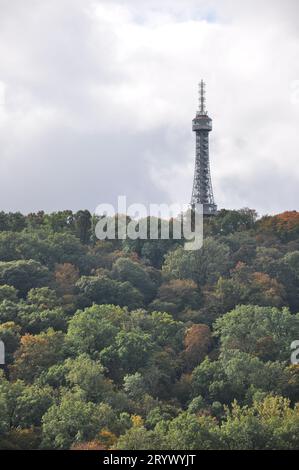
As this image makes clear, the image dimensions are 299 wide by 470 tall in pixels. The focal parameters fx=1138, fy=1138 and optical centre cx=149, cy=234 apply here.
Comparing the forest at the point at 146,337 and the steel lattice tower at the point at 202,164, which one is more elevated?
the steel lattice tower at the point at 202,164

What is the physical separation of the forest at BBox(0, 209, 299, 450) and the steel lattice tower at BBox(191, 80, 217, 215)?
11.6 meters

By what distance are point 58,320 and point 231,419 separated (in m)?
14.2

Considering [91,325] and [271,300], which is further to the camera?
[271,300]

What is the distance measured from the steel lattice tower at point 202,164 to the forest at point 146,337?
457 inches

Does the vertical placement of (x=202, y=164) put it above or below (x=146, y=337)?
above

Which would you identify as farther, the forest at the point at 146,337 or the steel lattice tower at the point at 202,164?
the steel lattice tower at the point at 202,164

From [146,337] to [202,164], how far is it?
42758mm

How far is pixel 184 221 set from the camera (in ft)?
286

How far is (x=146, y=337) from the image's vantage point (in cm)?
6016

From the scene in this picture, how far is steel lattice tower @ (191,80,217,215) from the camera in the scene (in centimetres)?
9862

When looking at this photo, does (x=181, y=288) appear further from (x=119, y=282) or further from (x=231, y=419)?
(x=231, y=419)

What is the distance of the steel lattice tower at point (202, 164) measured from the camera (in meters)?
98.6
